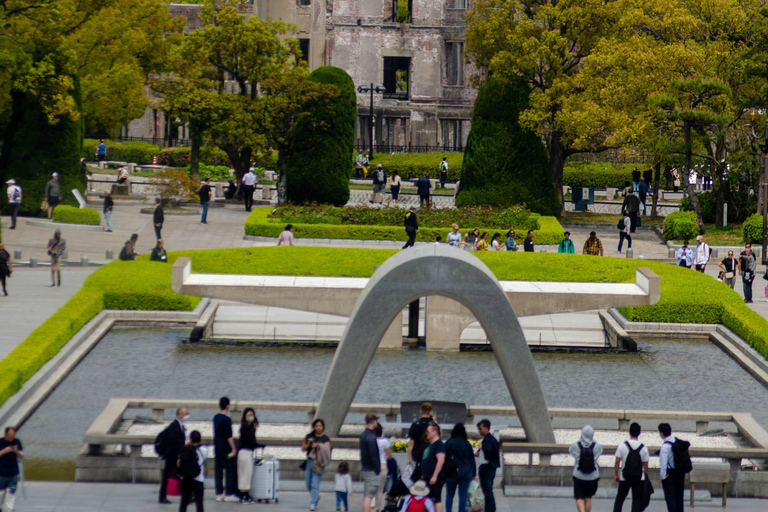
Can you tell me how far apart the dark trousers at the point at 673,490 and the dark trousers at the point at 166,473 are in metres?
6.09

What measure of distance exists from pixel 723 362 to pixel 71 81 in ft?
90.0

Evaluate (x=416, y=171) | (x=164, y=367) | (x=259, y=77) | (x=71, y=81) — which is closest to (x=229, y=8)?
(x=259, y=77)

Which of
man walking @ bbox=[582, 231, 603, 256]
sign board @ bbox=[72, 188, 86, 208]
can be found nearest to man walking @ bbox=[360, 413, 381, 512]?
man walking @ bbox=[582, 231, 603, 256]

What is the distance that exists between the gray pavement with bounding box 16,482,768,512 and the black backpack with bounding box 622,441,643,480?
41.1 inches

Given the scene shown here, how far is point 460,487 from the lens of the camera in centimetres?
1425

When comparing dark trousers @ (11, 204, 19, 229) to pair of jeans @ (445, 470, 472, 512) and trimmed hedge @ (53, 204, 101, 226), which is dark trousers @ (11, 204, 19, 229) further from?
pair of jeans @ (445, 470, 472, 512)

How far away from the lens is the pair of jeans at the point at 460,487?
46.3 feet

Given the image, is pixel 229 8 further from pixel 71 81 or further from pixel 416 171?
pixel 416 171

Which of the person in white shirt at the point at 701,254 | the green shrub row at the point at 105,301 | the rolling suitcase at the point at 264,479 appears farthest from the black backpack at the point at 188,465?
the person in white shirt at the point at 701,254

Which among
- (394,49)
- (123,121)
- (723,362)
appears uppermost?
(394,49)

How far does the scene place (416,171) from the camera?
60781mm

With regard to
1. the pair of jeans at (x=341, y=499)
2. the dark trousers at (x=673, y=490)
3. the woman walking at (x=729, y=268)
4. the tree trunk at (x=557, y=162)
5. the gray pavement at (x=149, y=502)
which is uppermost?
the tree trunk at (x=557, y=162)

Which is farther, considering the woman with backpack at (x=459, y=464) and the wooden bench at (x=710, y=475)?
the wooden bench at (x=710, y=475)

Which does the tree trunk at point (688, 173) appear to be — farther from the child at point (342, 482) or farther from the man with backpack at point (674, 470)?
the child at point (342, 482)
